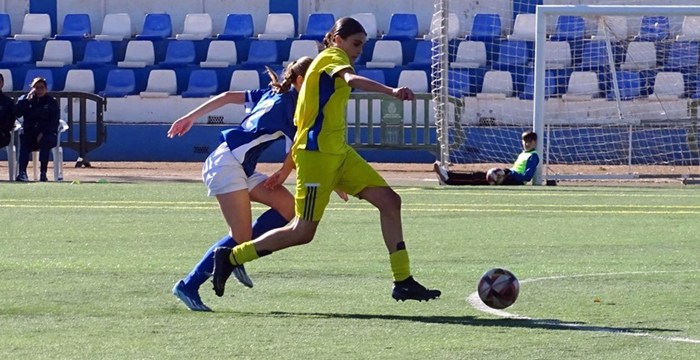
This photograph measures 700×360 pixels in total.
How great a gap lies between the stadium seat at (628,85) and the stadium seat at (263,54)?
7973 mm

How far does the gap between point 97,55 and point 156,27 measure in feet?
5.01

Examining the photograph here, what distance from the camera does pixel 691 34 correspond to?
26.1 meters

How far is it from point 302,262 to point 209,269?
2.49 meters

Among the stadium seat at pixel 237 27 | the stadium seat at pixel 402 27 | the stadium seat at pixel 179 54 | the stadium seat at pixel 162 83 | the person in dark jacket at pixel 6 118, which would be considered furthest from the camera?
the stadium seat at pixel 237 27

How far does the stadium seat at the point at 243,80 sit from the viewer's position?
30531 millimetres

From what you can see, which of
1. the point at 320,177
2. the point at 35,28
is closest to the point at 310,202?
the point at 320,177

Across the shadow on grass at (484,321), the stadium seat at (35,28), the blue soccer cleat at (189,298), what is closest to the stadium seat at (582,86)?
the stadium seat at (35,28)

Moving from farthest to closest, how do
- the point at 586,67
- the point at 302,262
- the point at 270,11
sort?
the point at 270,11 → the point at 586,67 → the point at 302,262

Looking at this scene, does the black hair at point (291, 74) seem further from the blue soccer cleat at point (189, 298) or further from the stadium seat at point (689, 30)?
the stadium seat at point (689, 30)

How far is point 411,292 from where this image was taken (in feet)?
26.8

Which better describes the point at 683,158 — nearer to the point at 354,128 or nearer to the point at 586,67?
the point at 586,67

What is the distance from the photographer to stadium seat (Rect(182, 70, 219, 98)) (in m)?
31.0

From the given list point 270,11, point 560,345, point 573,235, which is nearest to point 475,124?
point 270,11

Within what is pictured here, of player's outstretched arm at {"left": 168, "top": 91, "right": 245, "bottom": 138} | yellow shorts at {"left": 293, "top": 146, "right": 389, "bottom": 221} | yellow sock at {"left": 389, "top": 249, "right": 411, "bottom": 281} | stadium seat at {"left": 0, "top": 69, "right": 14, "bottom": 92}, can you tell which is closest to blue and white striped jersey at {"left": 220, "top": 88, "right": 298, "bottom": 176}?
player's outstretched arm at {"left": 168, "top": 91, "right": 245, "bottom": 138}
